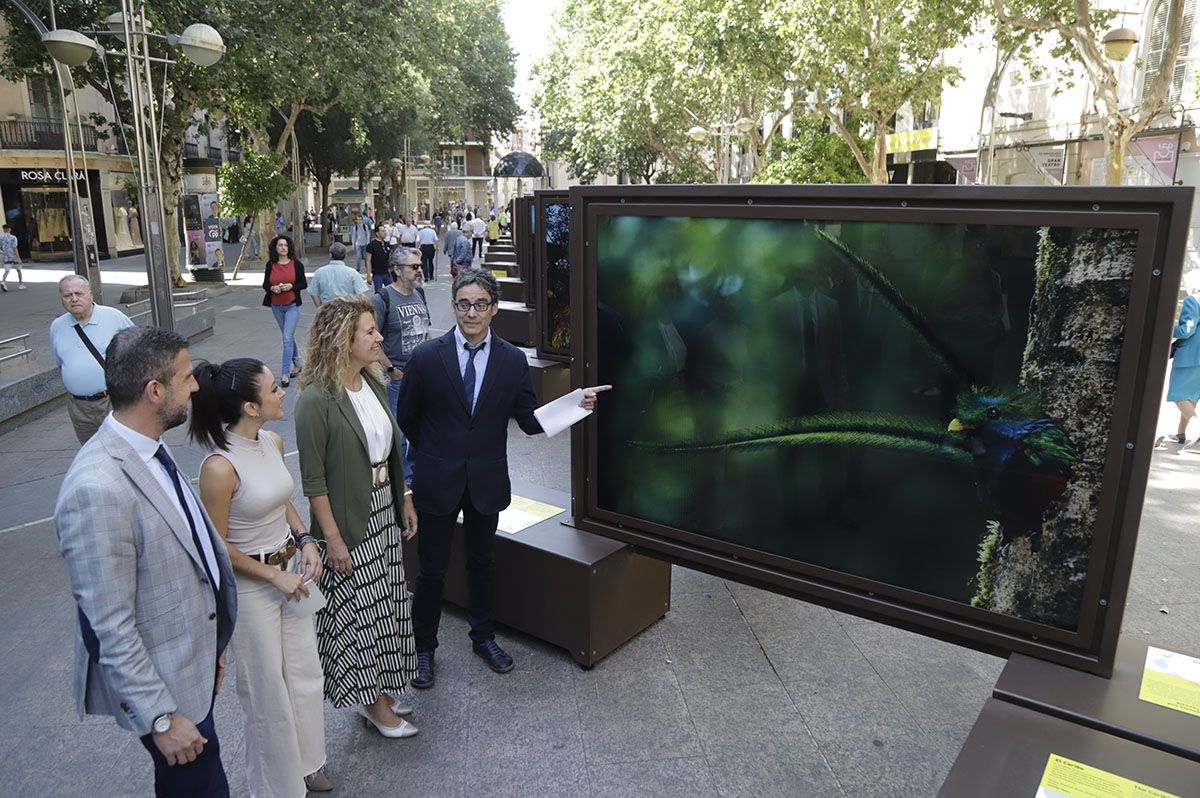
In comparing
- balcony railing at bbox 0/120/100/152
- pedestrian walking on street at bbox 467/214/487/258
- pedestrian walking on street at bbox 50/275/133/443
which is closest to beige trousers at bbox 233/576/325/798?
pedestrian walking on street at bbox 50/275/133/443

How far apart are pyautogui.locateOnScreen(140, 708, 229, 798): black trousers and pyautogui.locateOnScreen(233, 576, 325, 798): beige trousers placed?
0.43m

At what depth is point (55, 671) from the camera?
443 centimetres

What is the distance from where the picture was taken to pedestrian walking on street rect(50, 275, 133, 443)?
223 inches

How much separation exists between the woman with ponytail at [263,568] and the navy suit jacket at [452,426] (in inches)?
31.9

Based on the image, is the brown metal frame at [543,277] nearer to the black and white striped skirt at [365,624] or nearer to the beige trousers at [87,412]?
the beige trousers at [87,412]

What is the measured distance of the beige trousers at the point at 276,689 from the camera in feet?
10.0

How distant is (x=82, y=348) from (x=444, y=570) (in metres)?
3.32

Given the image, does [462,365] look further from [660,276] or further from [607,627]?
[607,627]

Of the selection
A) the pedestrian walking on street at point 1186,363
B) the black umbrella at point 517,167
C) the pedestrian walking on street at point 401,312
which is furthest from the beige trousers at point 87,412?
the black umbrella at point 517,167

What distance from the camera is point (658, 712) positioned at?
13.3 feet

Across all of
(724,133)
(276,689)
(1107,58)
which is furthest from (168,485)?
(724,133)

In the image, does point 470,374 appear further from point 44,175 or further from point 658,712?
point 44,175

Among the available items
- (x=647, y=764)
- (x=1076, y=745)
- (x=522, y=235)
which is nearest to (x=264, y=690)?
(x=647, y=764)

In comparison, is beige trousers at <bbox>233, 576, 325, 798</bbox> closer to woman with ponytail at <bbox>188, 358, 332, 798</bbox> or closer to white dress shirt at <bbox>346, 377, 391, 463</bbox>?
woman with ponytail at <bbox>188, 358, 332, 798</bbox>
